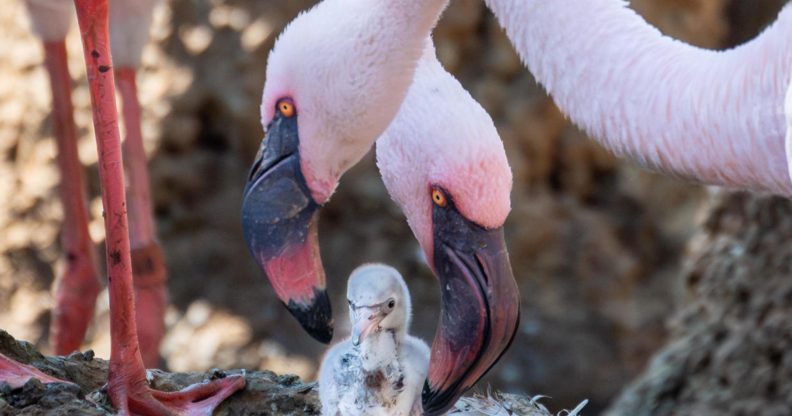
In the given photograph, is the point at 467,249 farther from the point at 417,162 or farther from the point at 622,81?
the point at 622,81

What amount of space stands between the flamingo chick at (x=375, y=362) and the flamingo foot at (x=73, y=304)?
99cm

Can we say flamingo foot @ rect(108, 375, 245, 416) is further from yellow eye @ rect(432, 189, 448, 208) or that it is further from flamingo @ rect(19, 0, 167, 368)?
flamingo @ rect(19, 0, 167, 368)

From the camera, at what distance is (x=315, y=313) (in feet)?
4.13

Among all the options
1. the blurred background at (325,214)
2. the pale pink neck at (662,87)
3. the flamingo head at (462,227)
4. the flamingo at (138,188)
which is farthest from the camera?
the blurred background at (325,214)

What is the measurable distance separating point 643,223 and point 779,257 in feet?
5.04

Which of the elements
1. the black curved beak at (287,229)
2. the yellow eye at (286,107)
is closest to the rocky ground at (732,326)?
the black curved beak at (287,229)

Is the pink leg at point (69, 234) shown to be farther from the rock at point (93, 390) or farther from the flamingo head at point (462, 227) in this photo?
the flamingo head at point (462, 227)

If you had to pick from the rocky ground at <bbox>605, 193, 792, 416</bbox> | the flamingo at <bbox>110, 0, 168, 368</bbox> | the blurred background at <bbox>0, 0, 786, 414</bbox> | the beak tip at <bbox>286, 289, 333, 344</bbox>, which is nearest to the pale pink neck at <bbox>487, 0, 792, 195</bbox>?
the beak tip at <bbox>286, 289, 333, 344</bbox>

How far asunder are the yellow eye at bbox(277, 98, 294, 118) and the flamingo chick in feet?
0.93

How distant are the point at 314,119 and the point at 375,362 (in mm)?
397

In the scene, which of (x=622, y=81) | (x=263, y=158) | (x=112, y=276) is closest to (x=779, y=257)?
(x=622, y=81)

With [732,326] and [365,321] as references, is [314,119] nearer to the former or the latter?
[365,321]

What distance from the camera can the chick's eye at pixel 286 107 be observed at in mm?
1269

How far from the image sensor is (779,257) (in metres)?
2.05
